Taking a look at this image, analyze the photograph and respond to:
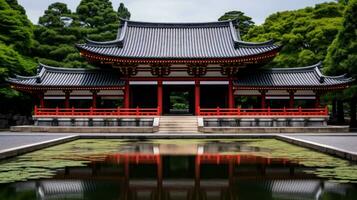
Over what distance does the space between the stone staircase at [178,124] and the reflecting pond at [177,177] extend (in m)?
13.9

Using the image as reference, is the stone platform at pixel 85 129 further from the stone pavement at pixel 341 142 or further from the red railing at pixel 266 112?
the stone pavement at pixel 341 142

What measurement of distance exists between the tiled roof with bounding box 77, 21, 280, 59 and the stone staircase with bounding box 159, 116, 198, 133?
4.74 m

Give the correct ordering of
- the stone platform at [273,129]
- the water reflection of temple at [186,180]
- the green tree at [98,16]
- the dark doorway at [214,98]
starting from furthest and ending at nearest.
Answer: the green tree at [98,16] → the dark doorway at [214,98] → the stone platform at [273,129] → the water reflection of temple at [186,180]

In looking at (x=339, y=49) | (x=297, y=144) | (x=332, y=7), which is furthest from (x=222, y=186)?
(x=332, y=7)

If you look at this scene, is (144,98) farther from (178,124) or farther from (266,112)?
(266,112)

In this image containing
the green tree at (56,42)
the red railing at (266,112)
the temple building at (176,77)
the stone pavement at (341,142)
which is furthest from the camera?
the green tree at (56,42)

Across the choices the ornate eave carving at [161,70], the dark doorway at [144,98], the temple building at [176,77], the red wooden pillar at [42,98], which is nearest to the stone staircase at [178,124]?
the temple building at [176,77]

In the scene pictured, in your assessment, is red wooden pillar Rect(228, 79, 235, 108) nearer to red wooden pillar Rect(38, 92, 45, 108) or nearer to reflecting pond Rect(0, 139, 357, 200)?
red wooden pillar Rect(38, 92, 45, 108)

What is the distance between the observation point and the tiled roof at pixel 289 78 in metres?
31.3

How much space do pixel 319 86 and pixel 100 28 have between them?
114 feet

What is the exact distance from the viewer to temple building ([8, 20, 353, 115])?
101 feet

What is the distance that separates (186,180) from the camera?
9133 mm

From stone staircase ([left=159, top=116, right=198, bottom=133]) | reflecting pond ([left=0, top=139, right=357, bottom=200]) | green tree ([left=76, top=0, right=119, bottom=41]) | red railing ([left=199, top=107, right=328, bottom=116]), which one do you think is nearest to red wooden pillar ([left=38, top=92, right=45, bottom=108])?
stone staircase ([left=159, top=116, right=198, bottom=133])

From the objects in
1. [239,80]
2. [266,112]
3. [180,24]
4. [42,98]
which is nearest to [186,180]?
[266,112]
